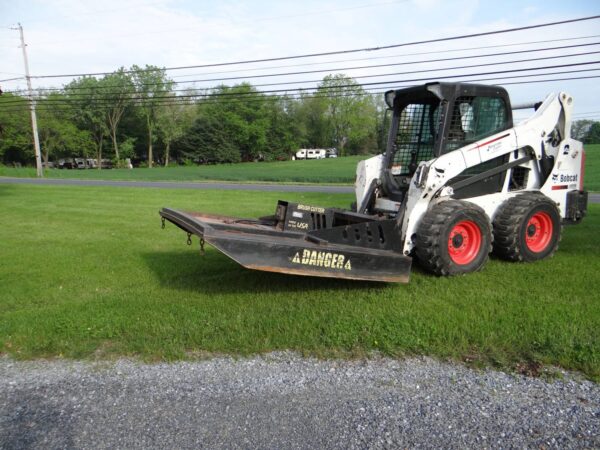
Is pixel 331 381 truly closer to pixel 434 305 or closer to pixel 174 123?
pixel 434 305

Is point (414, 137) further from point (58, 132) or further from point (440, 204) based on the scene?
point (58, 132)

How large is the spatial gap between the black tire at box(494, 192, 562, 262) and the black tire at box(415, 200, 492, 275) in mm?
445

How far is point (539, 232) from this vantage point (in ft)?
22.8

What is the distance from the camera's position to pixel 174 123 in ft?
241

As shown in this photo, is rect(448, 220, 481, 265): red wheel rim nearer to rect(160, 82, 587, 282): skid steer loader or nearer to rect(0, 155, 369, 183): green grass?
rect(160, 82, 587, 282): skid steer loader

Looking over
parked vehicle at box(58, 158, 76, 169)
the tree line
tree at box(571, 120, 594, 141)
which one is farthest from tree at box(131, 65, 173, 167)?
tree at box(571, 120, 594, 141)

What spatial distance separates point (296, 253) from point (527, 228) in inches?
149

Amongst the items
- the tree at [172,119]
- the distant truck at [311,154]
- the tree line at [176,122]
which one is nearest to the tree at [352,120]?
the tree line at [176,122]

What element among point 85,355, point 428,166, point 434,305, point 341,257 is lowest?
point 85,355

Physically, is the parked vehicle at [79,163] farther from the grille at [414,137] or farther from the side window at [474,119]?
the side window at [474,119]

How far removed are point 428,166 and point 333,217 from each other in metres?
1.36

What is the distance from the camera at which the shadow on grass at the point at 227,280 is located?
5.77m

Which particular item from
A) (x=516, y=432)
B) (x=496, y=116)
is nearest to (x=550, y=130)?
(x=496, y=116)

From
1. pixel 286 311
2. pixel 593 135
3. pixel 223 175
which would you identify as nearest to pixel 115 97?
pixel 223 175
